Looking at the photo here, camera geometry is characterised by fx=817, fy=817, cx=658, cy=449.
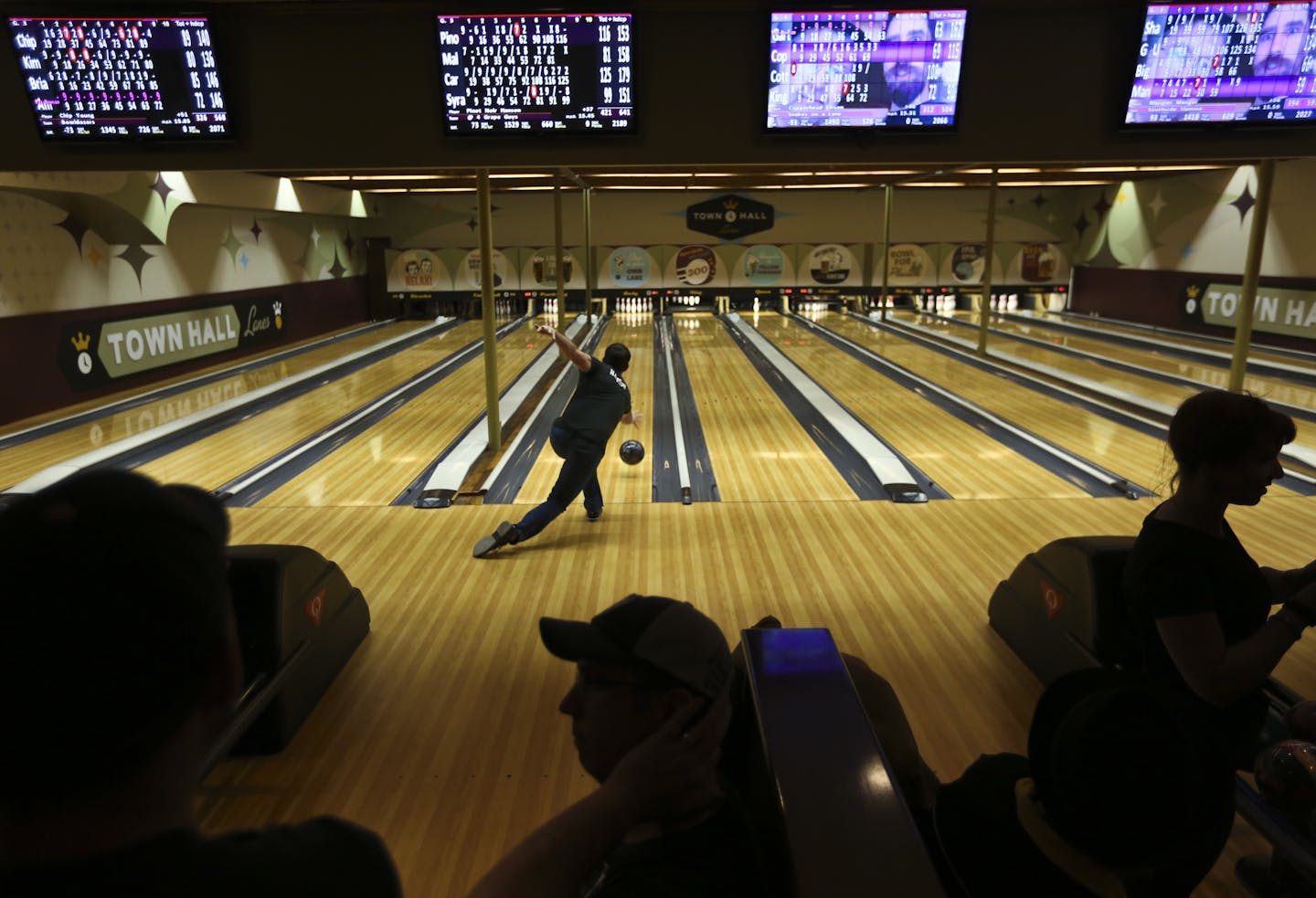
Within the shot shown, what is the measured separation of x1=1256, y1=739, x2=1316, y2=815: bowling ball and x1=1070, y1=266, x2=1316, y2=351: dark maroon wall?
11.6m

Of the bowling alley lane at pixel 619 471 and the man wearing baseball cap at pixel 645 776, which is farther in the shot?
the bowling alley lane at pixel 619 471

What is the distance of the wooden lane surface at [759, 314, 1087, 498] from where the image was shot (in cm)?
558

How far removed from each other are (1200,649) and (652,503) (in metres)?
3.91

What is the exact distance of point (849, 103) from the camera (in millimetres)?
4113

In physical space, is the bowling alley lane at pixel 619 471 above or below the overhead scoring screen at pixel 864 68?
below

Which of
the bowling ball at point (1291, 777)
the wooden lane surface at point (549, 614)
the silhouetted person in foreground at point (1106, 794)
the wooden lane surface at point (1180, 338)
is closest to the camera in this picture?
the silhouetted person in foreground at point (1106, 794)

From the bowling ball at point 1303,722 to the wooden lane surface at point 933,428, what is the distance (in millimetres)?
3772

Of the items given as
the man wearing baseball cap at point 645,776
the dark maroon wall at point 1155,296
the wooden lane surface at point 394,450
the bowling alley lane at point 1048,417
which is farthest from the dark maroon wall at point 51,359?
the dark maroon wall at point 1155,296

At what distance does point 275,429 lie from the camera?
292 inches

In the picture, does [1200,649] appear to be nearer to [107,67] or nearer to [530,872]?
[530,872]

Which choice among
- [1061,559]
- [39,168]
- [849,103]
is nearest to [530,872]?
[1061,559]

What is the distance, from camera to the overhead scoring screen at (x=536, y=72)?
3959 mm

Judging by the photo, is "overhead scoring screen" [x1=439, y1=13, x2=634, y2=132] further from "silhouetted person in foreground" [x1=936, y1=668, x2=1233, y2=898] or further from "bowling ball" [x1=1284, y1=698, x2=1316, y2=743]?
"silhouetted person in foreground" [x1=936, y1=668, x2=1233, y2=898]

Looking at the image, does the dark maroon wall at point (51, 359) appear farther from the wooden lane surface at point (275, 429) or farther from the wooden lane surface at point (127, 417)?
the wooden lane surface at point (275, 429)
